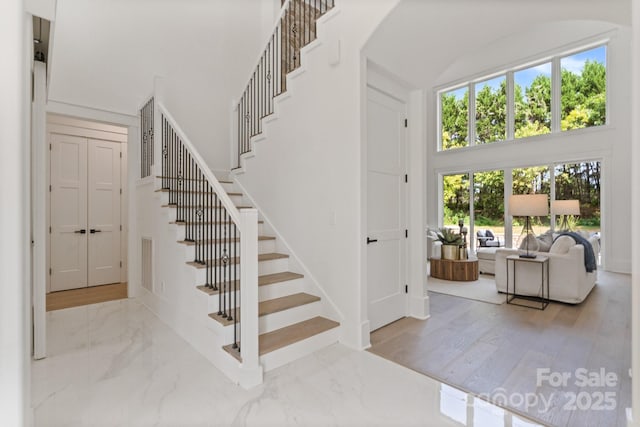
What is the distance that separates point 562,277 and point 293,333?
3.61 metres

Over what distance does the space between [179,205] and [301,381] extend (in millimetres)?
2180

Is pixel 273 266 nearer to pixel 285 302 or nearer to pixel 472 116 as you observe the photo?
pixel 285 302

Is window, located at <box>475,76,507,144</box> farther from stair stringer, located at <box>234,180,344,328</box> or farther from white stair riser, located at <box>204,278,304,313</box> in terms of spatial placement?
white stair riser, located at <box>204,278,304,313</box>

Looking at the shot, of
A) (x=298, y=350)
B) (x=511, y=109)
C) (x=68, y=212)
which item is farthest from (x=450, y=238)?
(x=68, y=212)

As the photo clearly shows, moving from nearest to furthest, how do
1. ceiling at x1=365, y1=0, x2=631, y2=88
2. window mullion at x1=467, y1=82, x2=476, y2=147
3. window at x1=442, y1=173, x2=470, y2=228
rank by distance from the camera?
ceiling at x1=365, y1=0, x2=631, y2=88, window mullion at x1=467, y1=82, x2=476, y2=147, window at x1=442, y1=173, x2=470, y2=228

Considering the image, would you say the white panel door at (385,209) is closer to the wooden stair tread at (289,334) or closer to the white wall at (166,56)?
the wooden stair tread at (289,334)

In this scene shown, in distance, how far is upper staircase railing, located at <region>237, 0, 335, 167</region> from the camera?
13.2 ft

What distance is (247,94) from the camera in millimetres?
4688

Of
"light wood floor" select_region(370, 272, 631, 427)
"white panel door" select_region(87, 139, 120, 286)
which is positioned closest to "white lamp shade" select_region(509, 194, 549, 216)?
"light wood floor" select_region(370, 272, 631, 427)

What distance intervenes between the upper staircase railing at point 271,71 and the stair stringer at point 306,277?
4.75ft

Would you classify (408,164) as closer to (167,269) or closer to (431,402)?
(431,402)

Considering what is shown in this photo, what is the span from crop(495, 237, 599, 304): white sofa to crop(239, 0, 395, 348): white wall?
283cm

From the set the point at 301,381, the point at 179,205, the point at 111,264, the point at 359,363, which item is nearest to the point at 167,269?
the point at 179,205

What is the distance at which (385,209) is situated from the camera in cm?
332
